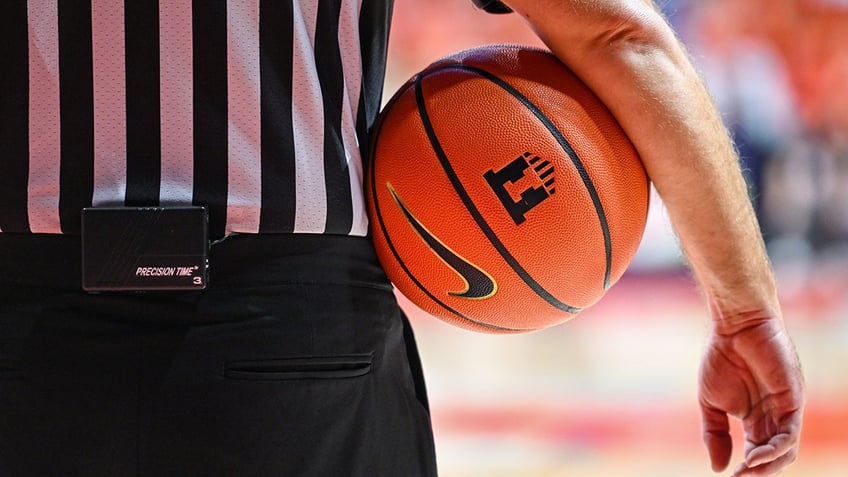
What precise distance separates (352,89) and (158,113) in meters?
0.28

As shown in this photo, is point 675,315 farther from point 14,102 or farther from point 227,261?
point 14,102

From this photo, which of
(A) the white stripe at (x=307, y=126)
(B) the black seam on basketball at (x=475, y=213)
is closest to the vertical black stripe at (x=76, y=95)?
(A) the white stripe at (x=307, y=126)

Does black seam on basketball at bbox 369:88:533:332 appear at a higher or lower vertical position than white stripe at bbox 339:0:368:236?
lower

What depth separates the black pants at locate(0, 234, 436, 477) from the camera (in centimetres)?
119

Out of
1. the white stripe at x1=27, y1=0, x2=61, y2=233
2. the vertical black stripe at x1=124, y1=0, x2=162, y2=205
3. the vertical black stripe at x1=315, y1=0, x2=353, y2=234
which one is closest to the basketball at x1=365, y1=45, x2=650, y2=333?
the vertical black stripe at x1=315, y1=0, x2=353, y2=234

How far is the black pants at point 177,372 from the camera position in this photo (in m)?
1.19

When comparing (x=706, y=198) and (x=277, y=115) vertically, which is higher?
(x=277, y=115)

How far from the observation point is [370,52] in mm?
1400

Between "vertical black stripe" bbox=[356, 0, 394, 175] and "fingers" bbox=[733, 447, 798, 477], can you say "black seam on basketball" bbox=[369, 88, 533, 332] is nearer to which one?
"vertical black stripe" bbox=[356, 0, 394, 175]

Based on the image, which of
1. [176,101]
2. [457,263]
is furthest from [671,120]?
[176,101]

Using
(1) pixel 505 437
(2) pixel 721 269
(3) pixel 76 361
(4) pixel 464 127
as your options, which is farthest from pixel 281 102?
(1) pixel 505 437

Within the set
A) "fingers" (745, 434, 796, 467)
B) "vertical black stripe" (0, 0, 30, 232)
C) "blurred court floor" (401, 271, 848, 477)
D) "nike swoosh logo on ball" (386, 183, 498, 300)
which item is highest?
"vertical black stripe" (0, 0, 30, 232)

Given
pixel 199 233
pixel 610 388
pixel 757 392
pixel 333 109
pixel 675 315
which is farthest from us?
pixel 675 315

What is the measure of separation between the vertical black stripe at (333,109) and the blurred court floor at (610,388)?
3.05 m
